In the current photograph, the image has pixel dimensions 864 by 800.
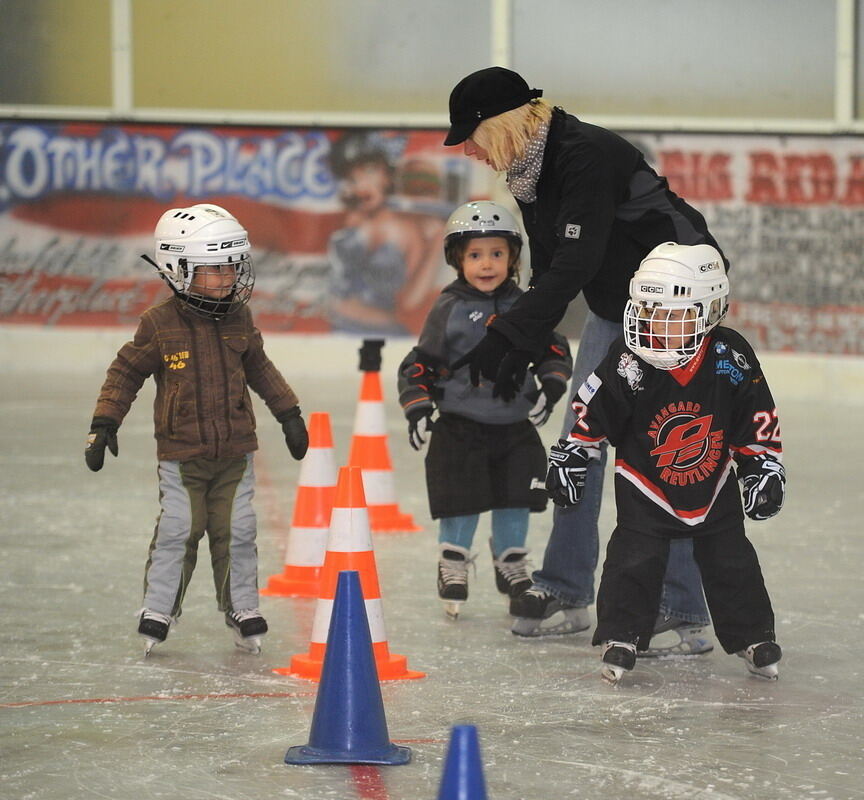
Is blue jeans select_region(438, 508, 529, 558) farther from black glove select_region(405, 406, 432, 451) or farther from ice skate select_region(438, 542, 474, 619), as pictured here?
black glove select_region(405, 406, 432, 451)

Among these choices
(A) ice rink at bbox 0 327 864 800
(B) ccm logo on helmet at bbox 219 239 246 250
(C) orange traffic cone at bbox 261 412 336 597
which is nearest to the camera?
(A) ice rink at bbox 0 327 864 800

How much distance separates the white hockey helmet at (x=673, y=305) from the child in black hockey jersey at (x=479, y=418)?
115cm

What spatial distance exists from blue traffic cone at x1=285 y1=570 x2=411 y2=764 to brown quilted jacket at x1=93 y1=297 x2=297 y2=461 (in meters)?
1.32

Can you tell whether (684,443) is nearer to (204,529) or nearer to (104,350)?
(204,529)

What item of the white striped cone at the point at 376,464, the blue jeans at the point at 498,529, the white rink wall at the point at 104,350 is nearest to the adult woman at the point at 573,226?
the blue jeans at the point at 498,529

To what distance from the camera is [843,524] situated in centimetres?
788

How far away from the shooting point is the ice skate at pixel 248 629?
207 inches

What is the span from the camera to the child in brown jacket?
17.2 feet

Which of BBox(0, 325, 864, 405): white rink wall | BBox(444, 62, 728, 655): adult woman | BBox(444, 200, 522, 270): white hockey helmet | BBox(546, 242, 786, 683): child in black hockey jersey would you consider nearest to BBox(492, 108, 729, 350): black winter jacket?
BBox(444, 62, 728, 655): adult woman

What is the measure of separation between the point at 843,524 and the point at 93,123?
11289 millimetres

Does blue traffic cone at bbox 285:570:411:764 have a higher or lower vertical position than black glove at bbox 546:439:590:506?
lower

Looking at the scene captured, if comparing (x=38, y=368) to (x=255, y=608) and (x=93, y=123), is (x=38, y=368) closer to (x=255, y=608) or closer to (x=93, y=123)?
(x=93, y=123)

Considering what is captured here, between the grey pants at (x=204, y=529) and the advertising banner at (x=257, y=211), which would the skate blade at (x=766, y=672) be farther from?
the advertising banner at (x=257, y=211)

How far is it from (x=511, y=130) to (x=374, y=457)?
2.90m
